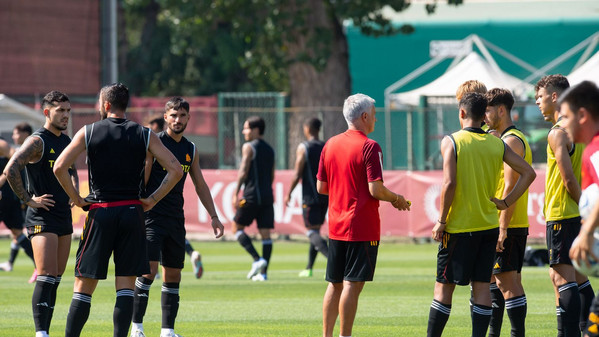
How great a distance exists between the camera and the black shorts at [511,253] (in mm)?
9250

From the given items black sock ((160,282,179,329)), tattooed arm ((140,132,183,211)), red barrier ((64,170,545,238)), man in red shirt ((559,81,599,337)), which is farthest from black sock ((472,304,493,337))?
red barrier ((64,170,545,238))

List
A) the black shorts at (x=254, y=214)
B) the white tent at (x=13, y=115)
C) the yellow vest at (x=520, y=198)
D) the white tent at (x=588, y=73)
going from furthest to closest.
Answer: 1. the white tent at (x=588, y=73)
2. the white tent at (x=13, y=115)
3. the black shorts at (x=254, y=214)
4. the yellow vest at (x=520, y=198)

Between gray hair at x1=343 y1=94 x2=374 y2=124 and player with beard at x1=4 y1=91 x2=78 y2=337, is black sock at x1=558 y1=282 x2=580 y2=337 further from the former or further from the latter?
player with beard at x1=4 y1=91 x2=78 y2=337

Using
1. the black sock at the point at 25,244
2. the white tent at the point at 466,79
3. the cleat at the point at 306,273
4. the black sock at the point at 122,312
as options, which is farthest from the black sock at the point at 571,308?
the white tent at the point at 466,79

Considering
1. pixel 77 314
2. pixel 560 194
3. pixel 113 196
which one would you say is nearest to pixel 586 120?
pixel 560 194

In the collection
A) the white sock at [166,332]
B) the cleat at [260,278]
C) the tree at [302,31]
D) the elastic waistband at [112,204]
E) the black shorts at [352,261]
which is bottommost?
the cleat at [260,278]

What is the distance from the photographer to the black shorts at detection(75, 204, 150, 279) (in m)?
8.66

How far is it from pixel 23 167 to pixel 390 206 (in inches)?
538

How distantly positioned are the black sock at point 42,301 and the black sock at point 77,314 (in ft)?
3.36

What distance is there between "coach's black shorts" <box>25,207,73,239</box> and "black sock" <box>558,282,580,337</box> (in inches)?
173

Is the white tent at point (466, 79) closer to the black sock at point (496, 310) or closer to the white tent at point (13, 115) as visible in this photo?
the white tent at point (13, 115)

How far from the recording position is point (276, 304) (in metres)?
13.1

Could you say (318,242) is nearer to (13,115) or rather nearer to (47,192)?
(47,192)

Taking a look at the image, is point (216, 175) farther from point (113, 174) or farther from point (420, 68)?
point (113, 174)
